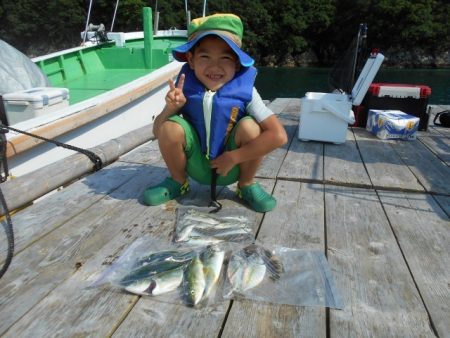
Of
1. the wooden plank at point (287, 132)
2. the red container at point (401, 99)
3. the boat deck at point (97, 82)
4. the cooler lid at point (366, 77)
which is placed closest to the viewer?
the wooden plank at point (287, 132)

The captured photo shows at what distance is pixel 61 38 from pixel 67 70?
60.3 metres

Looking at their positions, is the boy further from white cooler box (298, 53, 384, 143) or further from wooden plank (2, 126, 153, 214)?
white cooler box (298, 53, 384, 143)

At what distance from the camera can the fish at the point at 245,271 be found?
1.48 m

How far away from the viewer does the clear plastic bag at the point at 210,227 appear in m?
1.86

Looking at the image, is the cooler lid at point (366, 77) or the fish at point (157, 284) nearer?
the fish at point (157, 284)

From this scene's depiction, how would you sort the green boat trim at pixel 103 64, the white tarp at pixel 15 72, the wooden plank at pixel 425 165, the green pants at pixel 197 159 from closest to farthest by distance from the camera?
the green pants at pixel 197 159, the wooden plank at pixel 425 165, the white tarp at pixel 15 72, the green boat trim at pixel 103 64

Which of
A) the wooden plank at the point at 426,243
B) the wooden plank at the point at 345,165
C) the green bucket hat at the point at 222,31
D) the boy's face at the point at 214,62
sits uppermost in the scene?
the green bucket hat at the point at 222,31

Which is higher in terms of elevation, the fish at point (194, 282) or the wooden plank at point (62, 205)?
the fish at point (194, 282)

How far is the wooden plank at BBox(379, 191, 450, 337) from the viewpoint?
1425 millimetres

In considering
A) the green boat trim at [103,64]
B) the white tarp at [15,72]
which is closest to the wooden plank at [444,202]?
the white tarp at [15,72]

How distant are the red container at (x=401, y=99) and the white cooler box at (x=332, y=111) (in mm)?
672

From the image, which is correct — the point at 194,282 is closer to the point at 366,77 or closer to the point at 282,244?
the point at 282,244

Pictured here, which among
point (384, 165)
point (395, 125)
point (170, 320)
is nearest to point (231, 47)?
point (170, 320)

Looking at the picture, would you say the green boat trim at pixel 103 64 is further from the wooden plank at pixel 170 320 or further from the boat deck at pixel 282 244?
the wooden plank at pixel 170 320
